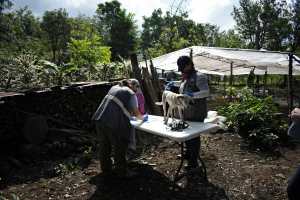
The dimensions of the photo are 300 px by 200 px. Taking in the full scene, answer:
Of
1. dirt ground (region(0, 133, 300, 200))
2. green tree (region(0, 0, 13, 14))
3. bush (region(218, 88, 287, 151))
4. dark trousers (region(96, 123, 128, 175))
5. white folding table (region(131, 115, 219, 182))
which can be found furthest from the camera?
green tree (region(0, 0, 13, 14))

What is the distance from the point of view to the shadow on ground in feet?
16.8

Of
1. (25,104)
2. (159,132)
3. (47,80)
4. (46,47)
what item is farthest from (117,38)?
(159,132)

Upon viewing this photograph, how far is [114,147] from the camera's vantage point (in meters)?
5.48

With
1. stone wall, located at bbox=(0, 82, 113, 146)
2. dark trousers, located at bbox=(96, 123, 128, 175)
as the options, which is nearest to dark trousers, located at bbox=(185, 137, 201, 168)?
dark trousers, located at bbox=(96, 123, 128, 175)

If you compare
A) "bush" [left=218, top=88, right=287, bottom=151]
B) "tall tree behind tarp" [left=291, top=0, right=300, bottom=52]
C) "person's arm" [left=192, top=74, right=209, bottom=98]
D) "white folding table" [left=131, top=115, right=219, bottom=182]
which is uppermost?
"tall tree behind tarp" [left=291, top=0, right=300, bottom=52]

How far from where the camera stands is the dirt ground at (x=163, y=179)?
5.21m

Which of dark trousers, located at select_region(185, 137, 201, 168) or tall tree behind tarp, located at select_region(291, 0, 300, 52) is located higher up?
tall tree behind tarp, located at select_region(291, 0, 300, 52)

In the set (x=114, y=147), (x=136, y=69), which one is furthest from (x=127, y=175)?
(x=136, y=69)

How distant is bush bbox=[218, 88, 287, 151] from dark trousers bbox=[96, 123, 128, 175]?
11.3ft

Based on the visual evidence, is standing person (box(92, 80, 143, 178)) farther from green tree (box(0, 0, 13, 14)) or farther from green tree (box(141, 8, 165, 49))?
green tree (box(141, 8, 165, 49))

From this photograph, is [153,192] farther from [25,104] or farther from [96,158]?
[25,104]

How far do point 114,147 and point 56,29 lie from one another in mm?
37283

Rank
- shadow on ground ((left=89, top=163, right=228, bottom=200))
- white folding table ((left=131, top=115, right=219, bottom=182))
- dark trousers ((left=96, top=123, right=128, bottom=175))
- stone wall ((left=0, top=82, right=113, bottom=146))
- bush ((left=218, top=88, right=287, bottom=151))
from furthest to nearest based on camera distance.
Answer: bush ((left=218, top=88, right=287, bottom=151)), stone wall ((left=0, top=82, right=113, bottom=146)), dark trousers ((left=96, top=123, right=128, bottom=175)), shadow on ground ((left=89, top=163, right=228, bottom=200)), white folding table ((left=131, top=115, right=219, bottom=182))

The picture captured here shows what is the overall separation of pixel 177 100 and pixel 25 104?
12.4 ft
